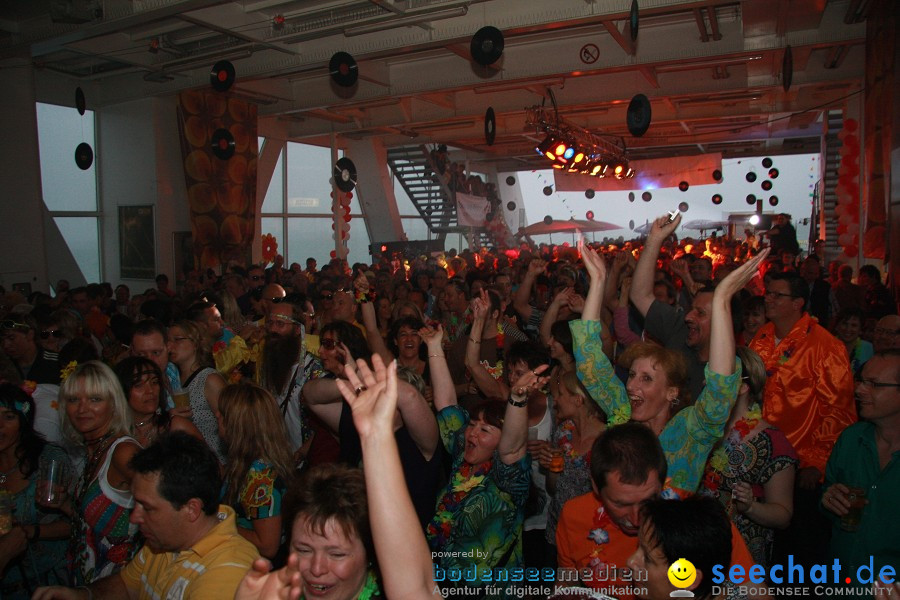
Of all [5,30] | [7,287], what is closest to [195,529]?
[7,287]

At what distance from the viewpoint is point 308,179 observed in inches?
632

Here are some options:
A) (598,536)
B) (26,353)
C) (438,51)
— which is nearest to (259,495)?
(598,536)

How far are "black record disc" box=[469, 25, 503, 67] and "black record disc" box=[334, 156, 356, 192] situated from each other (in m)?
6.48

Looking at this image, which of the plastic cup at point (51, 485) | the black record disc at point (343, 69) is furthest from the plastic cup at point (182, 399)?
the black record disc at point (343, 69)

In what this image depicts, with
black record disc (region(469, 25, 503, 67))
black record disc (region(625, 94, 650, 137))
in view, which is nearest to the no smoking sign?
black record disc (region(625, 94, 650, 137))

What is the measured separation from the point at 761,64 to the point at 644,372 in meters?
→ 9.95

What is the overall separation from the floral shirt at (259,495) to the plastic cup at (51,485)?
2.16 feet

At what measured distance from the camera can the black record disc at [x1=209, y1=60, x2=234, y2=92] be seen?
7906 millimetres

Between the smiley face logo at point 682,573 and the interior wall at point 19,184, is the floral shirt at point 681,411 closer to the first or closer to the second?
the smiley face logo at point 682,573

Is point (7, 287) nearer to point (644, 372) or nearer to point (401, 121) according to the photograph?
point (401, 121)

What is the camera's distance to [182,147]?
11000 mm

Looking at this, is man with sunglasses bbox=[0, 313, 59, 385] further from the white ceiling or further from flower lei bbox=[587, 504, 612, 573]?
the white ceiling

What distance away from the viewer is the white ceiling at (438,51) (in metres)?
7.30

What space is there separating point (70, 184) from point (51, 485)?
11.1 meters
